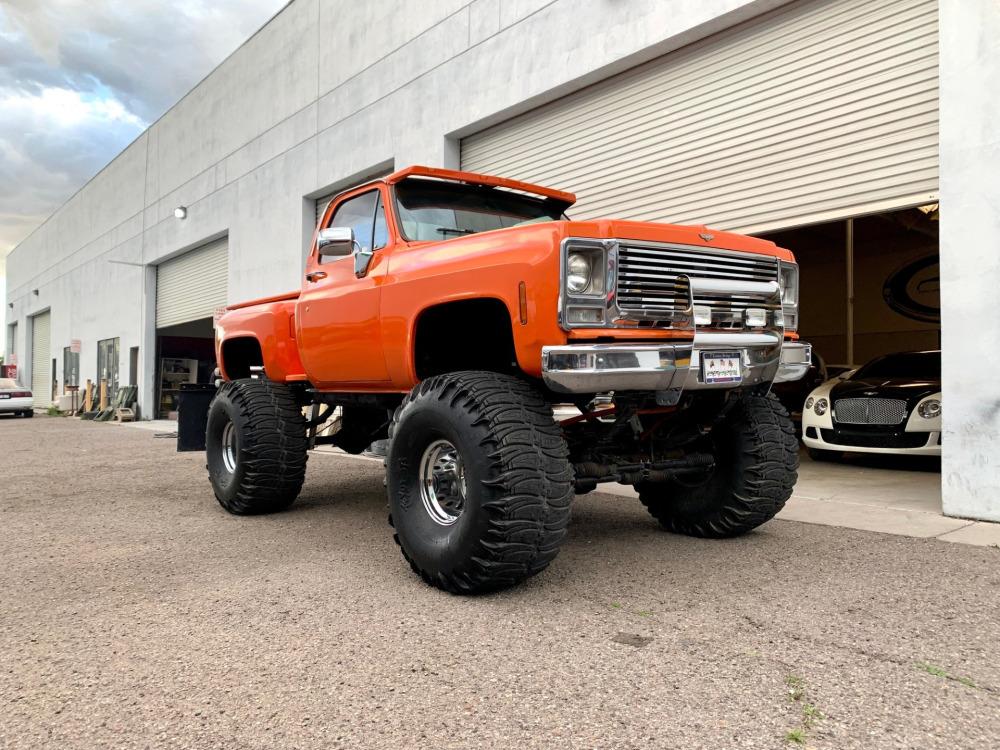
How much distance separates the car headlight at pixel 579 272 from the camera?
3.55 metres

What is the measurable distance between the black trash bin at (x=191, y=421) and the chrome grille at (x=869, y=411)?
23.2ft

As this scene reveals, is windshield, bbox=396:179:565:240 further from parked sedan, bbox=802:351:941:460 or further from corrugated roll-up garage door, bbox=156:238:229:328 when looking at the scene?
corrugated roll-up garage door, bbox=156:238:229:328

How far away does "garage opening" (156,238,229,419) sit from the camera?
2044 cm

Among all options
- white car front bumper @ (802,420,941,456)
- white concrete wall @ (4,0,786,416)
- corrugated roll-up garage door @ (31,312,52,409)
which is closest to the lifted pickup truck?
white car front bumper @ (802,420,941,456)

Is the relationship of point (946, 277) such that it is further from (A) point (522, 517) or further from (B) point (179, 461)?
(B) point (179, 461)

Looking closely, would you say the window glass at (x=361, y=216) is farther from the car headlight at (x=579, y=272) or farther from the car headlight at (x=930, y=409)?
the car headlight at (x=930, y=409)

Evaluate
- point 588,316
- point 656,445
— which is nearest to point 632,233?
point 588,316

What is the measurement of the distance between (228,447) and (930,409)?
23.5 feet

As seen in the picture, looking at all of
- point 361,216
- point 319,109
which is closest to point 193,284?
point 319,109

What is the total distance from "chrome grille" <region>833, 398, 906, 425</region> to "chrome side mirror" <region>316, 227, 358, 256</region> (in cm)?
651

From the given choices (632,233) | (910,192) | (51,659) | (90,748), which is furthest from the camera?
(910,192)

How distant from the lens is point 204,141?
68.0ft

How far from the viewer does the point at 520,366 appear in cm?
373

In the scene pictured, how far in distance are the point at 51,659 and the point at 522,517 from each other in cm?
197
